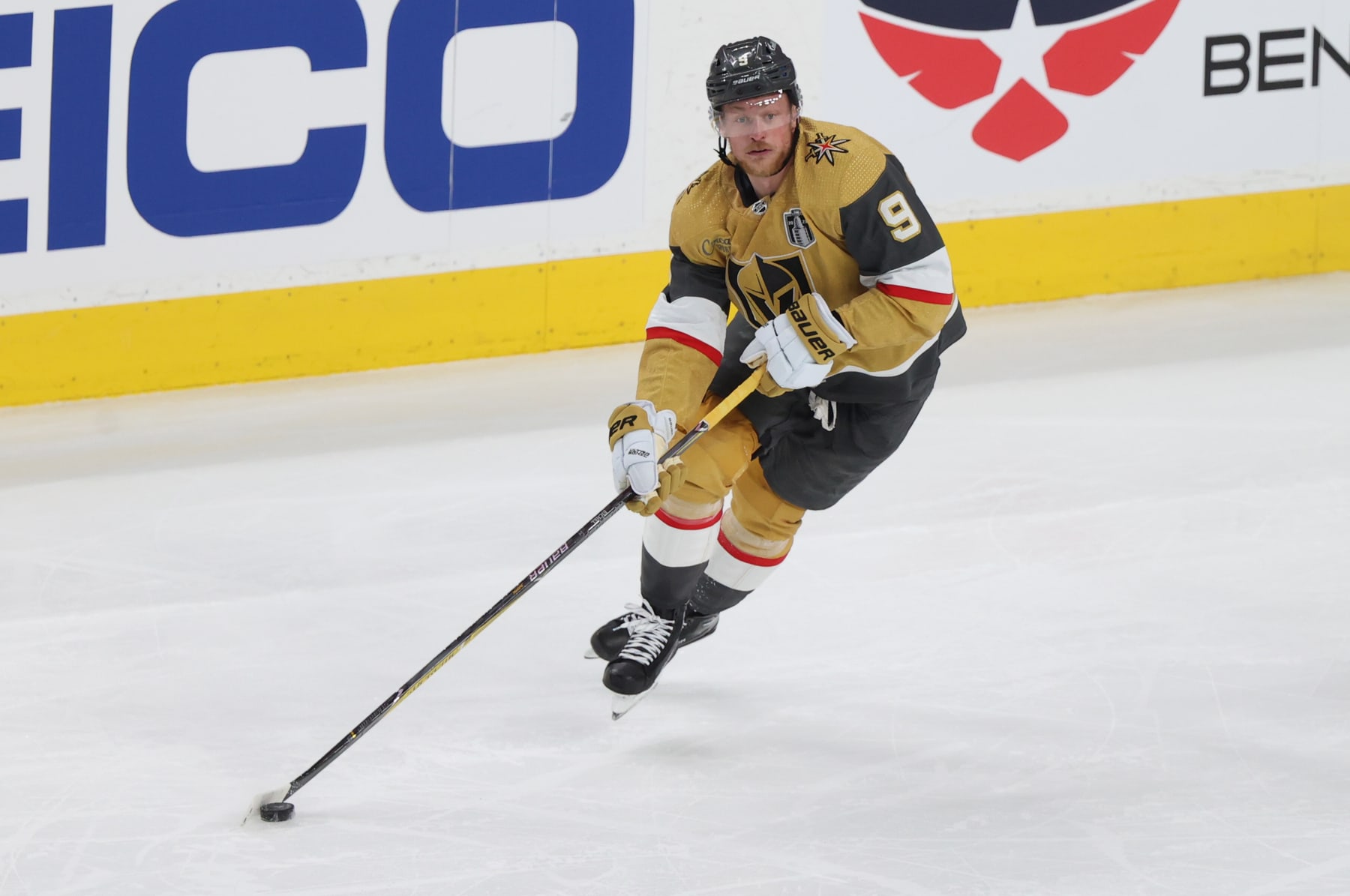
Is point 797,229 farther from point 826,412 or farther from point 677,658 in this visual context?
point 677,658

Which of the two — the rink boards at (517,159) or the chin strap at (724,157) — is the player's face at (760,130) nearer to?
the chin strap at (724,157)

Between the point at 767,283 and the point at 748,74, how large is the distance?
370mm

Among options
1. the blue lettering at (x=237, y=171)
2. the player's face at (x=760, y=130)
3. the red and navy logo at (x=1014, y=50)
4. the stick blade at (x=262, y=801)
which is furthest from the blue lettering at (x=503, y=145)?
the stick blade at (x=262, y=801)

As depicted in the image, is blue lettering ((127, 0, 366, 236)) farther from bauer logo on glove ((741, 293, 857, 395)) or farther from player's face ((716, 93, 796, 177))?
bauer logo on glove ((741, 293, 857, 395))

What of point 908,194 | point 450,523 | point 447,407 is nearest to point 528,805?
point 908,194

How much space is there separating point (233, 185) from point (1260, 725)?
3391mm

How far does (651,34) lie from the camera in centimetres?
546

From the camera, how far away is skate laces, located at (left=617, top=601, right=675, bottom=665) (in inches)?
119

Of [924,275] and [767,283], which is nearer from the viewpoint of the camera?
[924,275]

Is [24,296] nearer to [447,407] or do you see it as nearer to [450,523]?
[447,407]

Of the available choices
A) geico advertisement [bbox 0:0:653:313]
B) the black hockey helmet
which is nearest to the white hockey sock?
the black hockey helmet

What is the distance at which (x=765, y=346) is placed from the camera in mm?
2850

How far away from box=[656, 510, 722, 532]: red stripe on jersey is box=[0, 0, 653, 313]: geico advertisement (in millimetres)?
2532

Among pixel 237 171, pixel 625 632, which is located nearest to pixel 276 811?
pixel 625 632
